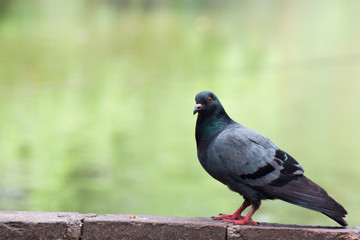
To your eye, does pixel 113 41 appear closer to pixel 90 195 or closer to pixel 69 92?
pixel 69 92

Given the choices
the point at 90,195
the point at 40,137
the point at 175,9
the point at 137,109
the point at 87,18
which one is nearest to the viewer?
the point at 90,195

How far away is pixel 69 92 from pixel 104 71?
1803 mm

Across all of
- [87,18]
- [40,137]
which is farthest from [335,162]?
[87,18]

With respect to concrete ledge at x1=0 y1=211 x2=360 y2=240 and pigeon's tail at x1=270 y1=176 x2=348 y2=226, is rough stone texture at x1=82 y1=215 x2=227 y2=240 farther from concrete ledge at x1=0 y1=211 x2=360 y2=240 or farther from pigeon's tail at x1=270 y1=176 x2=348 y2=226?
pigeon's tail at x1=270 y1=176 x2=348 y2=226

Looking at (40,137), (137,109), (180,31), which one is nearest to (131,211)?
(40,137)

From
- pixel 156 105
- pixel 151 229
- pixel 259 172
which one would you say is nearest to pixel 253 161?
pixel 259 172

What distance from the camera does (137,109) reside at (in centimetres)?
999

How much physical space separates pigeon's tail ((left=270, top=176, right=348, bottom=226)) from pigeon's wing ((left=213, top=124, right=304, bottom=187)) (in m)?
0.03

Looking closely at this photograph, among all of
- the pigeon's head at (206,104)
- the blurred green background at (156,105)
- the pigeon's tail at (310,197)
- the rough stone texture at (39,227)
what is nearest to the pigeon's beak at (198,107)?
the pigeon's head at (206,104)

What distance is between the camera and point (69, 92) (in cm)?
1113

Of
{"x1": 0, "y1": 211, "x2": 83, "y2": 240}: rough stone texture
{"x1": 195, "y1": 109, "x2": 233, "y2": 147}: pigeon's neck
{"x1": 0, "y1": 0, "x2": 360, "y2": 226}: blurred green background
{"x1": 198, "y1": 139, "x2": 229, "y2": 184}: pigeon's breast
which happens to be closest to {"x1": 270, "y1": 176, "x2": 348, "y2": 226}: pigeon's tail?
{"x1": 198, "y1": 139, "x2": 229, "y2": 184}: pigeon's breast

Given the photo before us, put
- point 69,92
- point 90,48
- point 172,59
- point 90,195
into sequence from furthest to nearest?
point 90,48, point 172,59, point 69,92, point 90,195

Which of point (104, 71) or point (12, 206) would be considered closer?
point (12, 206)

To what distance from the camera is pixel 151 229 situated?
2988 millimetres
